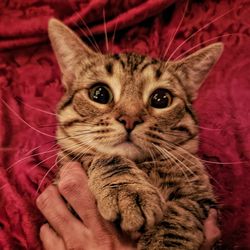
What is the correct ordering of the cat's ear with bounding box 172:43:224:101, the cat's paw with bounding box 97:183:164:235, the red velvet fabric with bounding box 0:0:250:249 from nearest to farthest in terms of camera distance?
the cat's paw with bounding box 97:183:164:235 → the cat's ear with bounding box 172:43:224:101 → the red velvet fabric with bounding box 0:0:250:249

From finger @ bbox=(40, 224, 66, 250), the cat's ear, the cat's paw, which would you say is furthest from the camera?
the cat's ear

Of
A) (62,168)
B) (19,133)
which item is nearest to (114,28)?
(19,133)

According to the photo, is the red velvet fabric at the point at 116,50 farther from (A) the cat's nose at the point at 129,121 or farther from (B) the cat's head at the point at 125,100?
(A) the cat's nose at the point at 129,121

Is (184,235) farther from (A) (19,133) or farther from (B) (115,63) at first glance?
(A) (19,133)

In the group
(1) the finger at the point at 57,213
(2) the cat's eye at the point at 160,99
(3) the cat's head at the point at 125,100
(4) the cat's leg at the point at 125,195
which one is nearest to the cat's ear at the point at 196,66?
(3) the cat's head at the point at 125,100

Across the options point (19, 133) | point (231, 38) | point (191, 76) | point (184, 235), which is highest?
point (231, 38)

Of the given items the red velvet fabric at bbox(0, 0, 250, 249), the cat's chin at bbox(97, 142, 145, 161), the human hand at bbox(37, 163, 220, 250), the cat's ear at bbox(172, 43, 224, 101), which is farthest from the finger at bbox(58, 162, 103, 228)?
the cat's ear at bbox(172, 43, 224, 101)

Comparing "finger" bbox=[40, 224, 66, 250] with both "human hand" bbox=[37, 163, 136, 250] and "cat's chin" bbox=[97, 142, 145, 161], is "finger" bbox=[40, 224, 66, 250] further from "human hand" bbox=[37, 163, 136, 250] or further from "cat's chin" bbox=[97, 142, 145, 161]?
"cat's chin" bbox=[97, 142, 145, 161]
